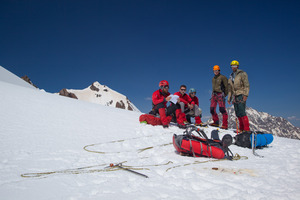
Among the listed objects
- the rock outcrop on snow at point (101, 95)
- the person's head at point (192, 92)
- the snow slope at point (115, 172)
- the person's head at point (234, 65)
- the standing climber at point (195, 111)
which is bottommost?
the snow slope at point (115, 172)

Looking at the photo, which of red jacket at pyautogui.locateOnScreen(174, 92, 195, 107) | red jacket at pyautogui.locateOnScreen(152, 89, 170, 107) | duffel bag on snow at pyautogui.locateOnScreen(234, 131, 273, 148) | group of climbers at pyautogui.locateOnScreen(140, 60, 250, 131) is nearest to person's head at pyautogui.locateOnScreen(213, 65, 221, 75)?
group of climbers at pyautogui.locateOnScreen(140, 60, 250, 131)

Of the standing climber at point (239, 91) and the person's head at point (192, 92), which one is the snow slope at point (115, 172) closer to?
the standing climber at point (239, 91)

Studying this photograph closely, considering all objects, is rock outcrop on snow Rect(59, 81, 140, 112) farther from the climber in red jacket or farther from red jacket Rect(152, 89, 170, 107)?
red jacket Rect(152, 89, 170, 107)

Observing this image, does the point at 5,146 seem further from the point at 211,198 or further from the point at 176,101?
the point at 176,101

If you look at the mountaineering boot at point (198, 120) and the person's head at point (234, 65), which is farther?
the mountaineering boot at point (198, 120)

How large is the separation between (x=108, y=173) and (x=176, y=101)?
546cm

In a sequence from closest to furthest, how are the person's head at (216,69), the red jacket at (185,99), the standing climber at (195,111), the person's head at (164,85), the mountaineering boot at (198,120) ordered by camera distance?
1. the person's head at (164,85)
2. the red jacket at (185,99)
3. the person's head at (216,69)
4. the standing climber at (195,111)
5. the mountaineering boot at (198,120)

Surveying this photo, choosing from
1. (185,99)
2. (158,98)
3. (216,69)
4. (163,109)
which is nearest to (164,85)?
(158,98)

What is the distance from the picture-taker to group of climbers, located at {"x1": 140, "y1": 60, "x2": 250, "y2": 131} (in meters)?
7.58

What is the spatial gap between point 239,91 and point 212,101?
1.40 meters

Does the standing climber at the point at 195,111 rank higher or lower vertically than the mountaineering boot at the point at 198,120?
higher

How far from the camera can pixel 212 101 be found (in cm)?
871

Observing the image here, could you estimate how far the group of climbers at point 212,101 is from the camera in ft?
24.9

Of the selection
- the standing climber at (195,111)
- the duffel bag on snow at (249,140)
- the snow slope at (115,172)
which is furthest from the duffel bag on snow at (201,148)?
the standing climber at (195,111)
